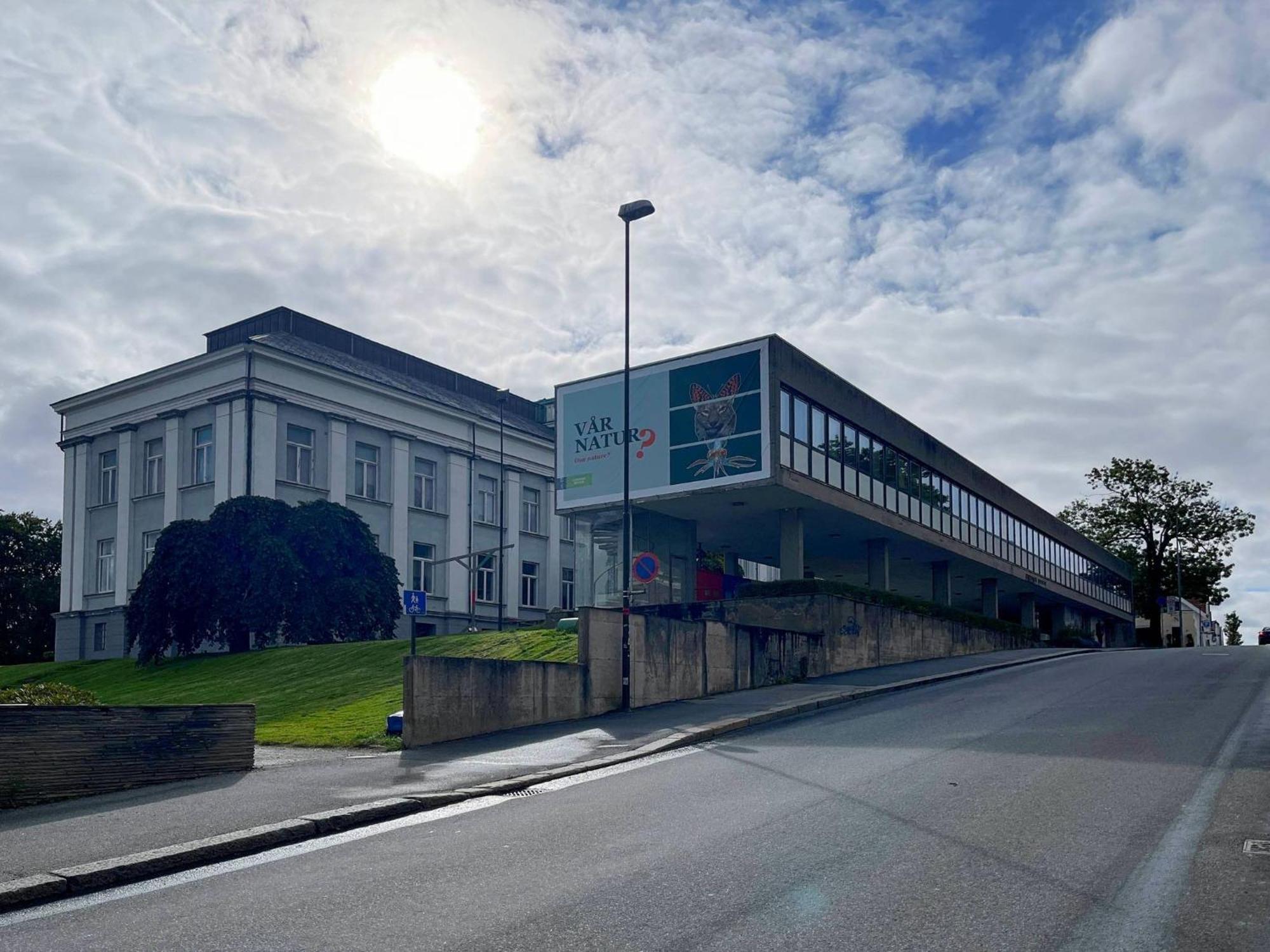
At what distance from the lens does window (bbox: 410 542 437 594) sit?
5547 centimetres

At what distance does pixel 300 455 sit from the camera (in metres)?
50.5

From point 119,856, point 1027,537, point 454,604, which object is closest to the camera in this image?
point 119,856

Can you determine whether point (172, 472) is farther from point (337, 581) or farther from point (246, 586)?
point (337, 581)

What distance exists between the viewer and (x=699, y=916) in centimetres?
705

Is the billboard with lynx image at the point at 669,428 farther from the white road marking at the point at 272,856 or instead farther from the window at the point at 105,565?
the window at the point at 105,565

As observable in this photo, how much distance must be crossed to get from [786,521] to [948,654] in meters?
8.05

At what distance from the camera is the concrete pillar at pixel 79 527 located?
5372cm

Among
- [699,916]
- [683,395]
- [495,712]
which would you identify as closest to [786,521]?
[683,395]

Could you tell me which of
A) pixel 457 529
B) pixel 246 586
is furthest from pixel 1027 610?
pixel 246 586

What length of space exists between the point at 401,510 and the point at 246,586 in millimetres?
13316

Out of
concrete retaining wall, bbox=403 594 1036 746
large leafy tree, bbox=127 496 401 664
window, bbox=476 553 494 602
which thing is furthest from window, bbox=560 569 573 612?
concrete retaining wall, bbox=403 594 1036 746

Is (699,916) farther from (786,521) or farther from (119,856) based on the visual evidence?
(786,521)

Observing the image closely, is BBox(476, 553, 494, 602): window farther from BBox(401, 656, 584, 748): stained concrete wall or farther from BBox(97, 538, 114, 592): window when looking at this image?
BBox(401, 656, 584, 748): stained concrete wall

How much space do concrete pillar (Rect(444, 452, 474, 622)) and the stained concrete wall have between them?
37202mm
